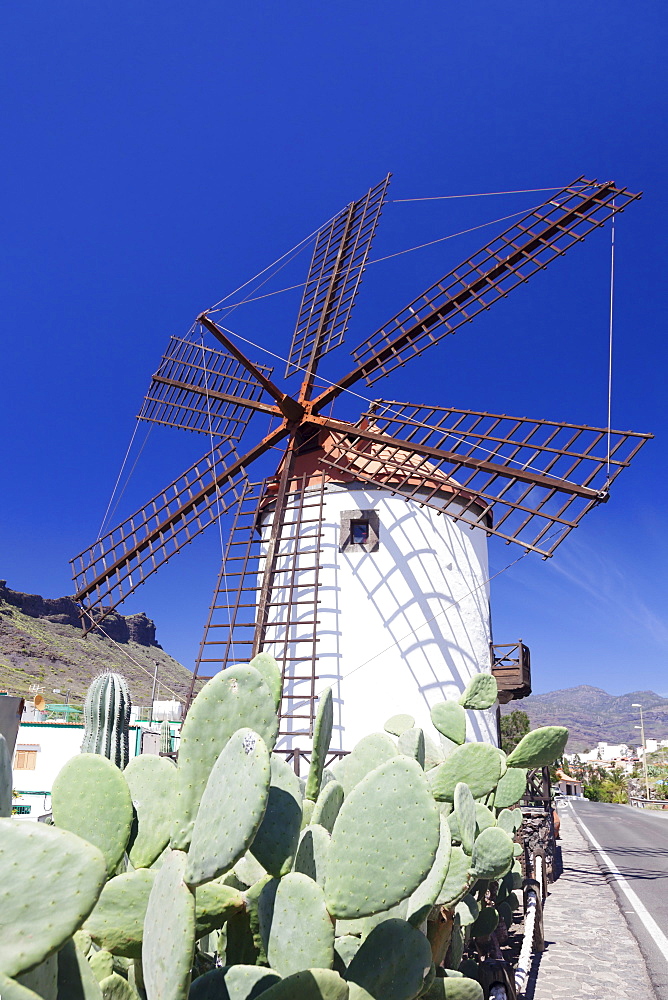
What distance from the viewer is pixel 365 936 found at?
6.84 ft

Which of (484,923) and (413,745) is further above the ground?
(413,745)

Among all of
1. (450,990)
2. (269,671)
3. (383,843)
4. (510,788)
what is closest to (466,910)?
(510,788)

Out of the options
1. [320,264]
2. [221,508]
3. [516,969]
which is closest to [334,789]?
[516,969]

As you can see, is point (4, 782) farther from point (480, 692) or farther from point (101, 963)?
point (480, 692)

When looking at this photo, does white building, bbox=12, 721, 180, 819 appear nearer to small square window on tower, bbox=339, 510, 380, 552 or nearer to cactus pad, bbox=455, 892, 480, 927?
small square window on tower, bbox=339, 510, 380, 552

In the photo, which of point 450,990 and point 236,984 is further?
point 450,990

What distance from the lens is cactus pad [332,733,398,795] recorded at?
3.20 m

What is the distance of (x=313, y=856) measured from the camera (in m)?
2.19

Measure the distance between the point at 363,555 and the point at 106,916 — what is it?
28.1 ft

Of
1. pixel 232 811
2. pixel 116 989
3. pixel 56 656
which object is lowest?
pixel 116 989

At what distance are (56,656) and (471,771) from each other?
5949 centimetres

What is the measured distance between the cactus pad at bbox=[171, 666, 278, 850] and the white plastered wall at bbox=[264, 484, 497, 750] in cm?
796

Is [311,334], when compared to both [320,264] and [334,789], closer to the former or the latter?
[320,264]

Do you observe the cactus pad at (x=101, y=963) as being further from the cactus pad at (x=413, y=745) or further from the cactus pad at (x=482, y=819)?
the cactus pad at (x=482, y=819)
